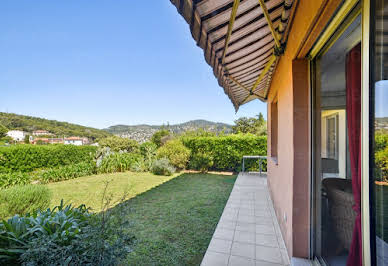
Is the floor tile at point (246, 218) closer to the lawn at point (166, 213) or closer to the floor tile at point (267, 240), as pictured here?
the lawn at point (166, 213)

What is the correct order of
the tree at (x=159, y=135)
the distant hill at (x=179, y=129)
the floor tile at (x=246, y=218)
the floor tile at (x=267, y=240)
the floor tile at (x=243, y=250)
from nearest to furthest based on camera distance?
the floor tile at (x=243, y=250)
the floor tile at (x=267, y=240)
the floor tile at (x=246, y=218)
the distant hill at (x=179, y=129)
the tree at (x=159, y=135)

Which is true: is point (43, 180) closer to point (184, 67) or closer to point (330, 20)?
point (330, 20)

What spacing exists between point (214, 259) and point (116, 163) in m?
9.30

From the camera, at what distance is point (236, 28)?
7.17ft

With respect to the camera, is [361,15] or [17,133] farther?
[17,133]

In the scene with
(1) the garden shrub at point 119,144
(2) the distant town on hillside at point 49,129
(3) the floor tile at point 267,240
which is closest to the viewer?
(3) the floor tile at point 267,240

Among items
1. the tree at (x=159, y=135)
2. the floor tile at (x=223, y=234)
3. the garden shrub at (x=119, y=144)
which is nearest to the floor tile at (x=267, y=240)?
the floor tile at (x=223, y=234)

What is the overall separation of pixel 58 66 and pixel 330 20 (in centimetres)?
2625

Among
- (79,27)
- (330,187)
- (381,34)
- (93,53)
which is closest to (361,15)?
(381,34)

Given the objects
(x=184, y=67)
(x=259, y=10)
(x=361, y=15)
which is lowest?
(x=361, y=15)

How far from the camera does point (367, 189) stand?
1093 millimetres

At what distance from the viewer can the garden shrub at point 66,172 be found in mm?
8148

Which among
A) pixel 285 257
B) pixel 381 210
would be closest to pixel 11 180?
pixel 285 257

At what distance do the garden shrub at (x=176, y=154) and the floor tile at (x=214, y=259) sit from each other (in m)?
7.80
